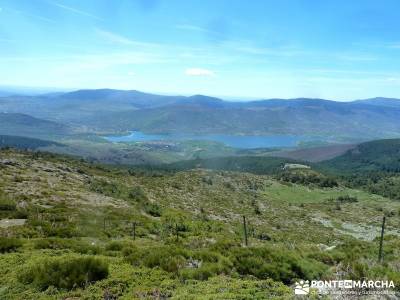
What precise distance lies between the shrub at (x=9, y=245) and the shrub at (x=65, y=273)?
11.6 feet

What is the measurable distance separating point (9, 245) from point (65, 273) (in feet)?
16.7

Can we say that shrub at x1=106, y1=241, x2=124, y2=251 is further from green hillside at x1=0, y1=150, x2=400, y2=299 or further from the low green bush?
the low green bush

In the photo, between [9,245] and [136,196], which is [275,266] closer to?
[9,245]

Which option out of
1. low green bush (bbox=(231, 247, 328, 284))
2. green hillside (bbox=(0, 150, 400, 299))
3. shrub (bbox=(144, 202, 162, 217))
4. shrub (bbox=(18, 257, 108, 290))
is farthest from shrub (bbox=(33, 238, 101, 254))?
shrub (bbox=(144, 202, 162, 217))

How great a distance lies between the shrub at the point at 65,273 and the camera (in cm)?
1158

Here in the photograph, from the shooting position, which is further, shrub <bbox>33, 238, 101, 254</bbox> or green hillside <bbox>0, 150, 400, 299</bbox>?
shrub <bbox>33, 238, 101, 254</bbox>

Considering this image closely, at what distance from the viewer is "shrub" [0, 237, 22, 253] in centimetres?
1535

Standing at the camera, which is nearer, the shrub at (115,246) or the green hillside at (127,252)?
the green hillside at (127,252)

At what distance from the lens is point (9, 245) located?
51.0 ft

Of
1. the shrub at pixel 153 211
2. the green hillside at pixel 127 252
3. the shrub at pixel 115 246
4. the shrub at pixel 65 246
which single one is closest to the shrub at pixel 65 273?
the green hillside at pixel 127 252

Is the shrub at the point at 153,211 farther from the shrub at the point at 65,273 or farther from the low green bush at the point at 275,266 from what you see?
the shrub at the point at 65,273

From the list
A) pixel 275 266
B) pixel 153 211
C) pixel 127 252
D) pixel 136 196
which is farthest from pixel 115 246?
pixel 136 196

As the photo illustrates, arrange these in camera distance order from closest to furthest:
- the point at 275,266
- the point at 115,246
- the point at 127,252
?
the point at 275,266, the point at 127,252, the point at 115,246

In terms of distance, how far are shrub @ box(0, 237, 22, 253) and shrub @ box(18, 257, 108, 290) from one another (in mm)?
3539
